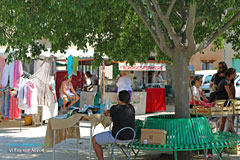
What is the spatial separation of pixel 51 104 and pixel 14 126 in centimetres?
143

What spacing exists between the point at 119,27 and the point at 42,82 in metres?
4.18

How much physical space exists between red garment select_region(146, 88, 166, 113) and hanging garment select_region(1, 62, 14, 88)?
24.3ft

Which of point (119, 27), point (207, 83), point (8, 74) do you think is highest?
point (119, 27)

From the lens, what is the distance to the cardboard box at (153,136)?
642cm

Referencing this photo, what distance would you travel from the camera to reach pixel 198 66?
35.9 m

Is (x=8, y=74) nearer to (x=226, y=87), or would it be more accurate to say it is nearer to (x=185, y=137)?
(x=226, y=87)

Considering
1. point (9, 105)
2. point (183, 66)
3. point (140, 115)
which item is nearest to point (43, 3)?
point (183, 66)

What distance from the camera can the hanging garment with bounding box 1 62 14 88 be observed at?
11.4m

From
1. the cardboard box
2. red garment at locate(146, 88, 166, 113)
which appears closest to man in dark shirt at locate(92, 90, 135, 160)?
the cardboard box

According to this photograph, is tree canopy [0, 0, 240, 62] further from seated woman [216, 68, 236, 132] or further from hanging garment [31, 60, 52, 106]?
hanging garment [31, 60, 52, 106]

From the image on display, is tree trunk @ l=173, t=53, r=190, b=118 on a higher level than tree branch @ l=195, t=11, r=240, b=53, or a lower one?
lower

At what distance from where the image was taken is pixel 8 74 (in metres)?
11.6

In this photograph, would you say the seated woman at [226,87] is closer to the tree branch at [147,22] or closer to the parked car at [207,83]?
the tree branch at [147,22]

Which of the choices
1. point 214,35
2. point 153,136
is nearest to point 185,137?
point 153,136
